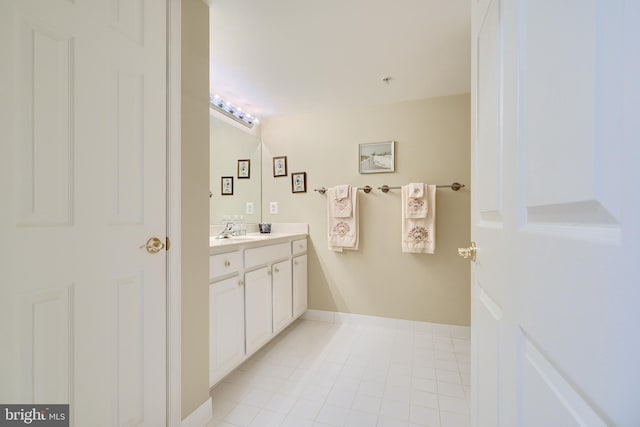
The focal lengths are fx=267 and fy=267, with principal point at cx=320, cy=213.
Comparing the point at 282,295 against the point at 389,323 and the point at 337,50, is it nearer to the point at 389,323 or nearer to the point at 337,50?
the point at 389,323

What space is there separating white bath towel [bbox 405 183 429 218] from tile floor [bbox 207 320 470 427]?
106cm

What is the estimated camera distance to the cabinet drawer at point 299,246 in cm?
261

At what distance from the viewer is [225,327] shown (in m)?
1.62

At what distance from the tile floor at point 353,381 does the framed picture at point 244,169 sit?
161cm

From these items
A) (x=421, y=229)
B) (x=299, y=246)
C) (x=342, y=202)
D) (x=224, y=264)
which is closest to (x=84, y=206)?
(x=224, y=264)

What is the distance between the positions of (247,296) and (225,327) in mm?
263

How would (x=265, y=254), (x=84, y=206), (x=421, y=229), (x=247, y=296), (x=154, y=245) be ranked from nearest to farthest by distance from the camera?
(x=84, y=206) → (x=154, y=245) → (x=247, y=296) → (x=265, y=254) → (x=421, y=229)

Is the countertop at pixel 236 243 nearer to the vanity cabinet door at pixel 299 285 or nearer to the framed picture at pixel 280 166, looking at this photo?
the vanity cabinet door at pixel 299 285

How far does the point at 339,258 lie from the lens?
2.78 m

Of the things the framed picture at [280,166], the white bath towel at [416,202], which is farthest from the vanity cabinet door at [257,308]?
the white bath towel at [416,202]

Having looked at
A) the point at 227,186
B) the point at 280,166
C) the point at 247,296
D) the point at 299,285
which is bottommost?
the point at 299,285

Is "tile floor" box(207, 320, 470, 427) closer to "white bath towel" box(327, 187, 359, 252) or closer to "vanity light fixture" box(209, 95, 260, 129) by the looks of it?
"white bath towel" box(327, 187, 359, 252)

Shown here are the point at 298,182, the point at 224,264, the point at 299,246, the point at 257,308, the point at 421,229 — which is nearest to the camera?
the point at 224,264

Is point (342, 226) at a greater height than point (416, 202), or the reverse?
point (416, 202)
